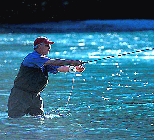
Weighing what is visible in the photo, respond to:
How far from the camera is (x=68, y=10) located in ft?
323

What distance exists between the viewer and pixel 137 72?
24031 mm

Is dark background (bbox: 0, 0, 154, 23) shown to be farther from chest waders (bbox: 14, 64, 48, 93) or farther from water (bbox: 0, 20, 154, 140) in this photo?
chest waders (bbox: 14, 64, 48, 93)

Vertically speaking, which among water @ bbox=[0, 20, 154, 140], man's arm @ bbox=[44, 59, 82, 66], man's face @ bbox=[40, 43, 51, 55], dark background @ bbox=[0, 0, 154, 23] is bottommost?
water @ bbox=[0, 20, 154, 140]

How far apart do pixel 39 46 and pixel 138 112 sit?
2469 mm

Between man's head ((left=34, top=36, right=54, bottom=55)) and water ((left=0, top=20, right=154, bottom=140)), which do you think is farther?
man's head ((left=34, top=36, right=54, bottom=55))

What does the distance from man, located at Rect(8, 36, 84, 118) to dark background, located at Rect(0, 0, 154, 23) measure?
80.5m

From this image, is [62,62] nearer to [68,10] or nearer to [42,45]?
[42,45]

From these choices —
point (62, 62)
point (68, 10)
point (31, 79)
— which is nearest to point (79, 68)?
point (62, 62)

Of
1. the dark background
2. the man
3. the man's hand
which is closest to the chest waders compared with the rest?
the man

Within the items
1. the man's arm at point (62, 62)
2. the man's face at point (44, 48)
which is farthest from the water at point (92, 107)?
the man's face at point (44, 48)

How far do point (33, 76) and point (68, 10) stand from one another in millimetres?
84868

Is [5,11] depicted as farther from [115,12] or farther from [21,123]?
[21,123]

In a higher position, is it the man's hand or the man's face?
the man's face

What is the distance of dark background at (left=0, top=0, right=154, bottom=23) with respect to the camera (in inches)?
3821
